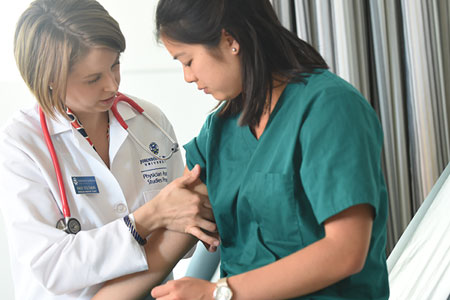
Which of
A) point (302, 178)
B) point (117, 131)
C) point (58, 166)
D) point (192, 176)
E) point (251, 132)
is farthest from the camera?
point (117, 131)

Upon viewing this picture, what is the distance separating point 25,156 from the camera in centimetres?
146

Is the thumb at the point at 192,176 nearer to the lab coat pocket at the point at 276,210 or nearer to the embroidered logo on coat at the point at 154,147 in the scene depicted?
the lab coat pocket at the point at 276,210

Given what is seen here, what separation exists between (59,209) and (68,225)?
6cm

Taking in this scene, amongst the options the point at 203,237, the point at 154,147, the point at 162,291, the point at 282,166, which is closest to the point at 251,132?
the point at 282,166

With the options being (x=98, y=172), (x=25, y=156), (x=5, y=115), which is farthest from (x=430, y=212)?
(x=5, y=115)

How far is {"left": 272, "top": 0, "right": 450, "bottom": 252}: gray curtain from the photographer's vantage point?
82.7 inches

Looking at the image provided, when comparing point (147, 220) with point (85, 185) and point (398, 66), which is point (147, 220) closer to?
point (85, 185)

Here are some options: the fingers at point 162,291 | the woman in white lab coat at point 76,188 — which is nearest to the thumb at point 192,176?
the woman in white lab coat at point 76,188

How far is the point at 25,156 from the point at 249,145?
→ 25.5 inches

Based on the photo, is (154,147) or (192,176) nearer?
(192,176)

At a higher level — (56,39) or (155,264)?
(56,39)

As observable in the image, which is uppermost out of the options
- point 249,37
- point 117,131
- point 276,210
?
point 249,37

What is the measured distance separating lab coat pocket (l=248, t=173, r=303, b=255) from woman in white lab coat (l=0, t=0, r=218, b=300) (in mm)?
232

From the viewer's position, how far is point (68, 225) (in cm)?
145
